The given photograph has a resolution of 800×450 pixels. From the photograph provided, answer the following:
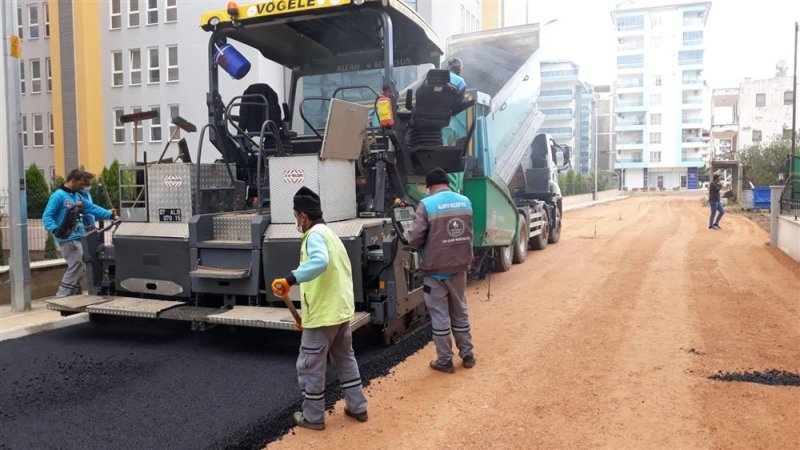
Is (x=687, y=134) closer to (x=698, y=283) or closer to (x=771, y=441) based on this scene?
(x=698, y=283)

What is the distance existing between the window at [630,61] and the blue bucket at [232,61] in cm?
8416

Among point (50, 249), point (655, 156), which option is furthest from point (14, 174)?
point (655, 156)

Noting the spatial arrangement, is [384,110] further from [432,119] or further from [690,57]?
[690,57]

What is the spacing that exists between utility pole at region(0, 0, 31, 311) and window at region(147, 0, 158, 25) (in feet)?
76.1

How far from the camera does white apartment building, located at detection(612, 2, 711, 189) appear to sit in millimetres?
80438

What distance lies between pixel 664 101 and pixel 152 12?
68105 mm

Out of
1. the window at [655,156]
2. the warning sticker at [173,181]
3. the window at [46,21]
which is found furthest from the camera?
the window at [655,156]

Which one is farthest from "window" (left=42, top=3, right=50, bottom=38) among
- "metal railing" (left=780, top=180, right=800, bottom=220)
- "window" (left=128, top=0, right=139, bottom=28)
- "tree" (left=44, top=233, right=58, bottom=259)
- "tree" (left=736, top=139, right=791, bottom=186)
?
"tree" (left=736, top=139, right=791, bottom=186)

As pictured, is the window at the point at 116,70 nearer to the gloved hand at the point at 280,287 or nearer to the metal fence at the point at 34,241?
the metal fence at the point at 34,241

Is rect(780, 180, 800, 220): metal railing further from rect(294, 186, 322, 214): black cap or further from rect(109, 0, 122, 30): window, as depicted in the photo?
rect(109, 0, 122, 30): window

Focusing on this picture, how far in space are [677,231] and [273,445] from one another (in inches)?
679

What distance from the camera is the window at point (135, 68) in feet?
98.3

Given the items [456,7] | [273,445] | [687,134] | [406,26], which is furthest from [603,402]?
[687,134]

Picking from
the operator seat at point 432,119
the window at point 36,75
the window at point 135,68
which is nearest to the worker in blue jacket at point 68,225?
the operator seat at point 432,119
